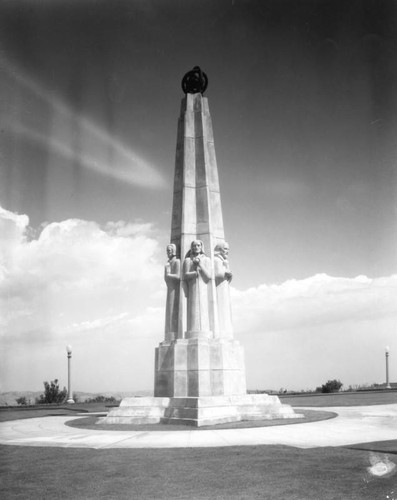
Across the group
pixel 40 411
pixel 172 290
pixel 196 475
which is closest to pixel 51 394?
pixel 40 411

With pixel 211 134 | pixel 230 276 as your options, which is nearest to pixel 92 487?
pixel 230 276

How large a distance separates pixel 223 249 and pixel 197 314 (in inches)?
92.6

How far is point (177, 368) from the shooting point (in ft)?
50.2

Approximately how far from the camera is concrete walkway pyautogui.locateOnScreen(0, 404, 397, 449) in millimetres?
9508

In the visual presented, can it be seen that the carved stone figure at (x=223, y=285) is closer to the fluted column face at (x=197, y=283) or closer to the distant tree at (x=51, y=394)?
the fluted column face at (x=197, y=283)

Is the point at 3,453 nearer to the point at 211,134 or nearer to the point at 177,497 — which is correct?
the point at 177,497

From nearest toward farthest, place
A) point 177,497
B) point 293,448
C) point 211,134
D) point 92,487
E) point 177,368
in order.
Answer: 1. point 177,497
2. point 92,487
3. point 293,448
4. point 177,368
5. point 211,134

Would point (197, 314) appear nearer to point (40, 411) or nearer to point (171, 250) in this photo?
point (171, 250)

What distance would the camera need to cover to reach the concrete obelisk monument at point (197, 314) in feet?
47.2

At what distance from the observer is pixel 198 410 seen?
13.2 m

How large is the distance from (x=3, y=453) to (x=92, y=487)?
3.20 metres

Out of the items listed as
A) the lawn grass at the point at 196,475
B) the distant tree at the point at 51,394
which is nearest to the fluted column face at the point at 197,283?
the lawn grass at the point at 196,475

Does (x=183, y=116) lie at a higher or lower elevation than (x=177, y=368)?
higher

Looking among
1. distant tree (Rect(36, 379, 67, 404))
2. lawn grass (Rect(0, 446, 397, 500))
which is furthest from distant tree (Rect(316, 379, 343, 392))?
lawn grass (Rect(0, 446, 397, 500))
